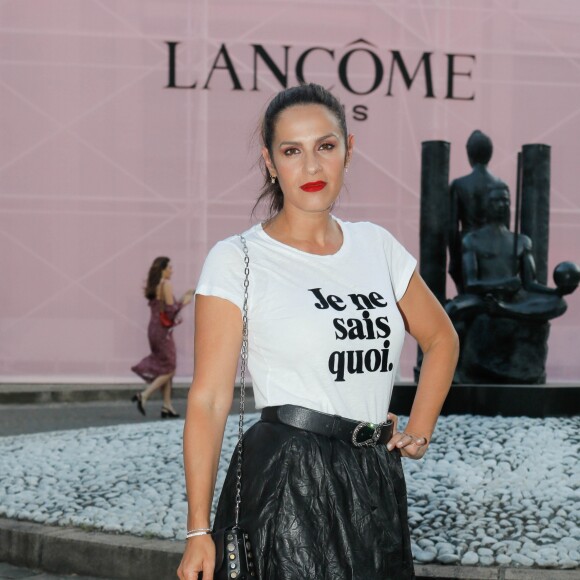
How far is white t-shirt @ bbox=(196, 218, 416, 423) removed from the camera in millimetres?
2518

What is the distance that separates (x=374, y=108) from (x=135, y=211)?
317 centimetres

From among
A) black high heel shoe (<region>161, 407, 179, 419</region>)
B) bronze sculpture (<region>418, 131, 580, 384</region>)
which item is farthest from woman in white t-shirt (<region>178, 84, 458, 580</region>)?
black high heel shoe (<region>161, 407, 179, 419</region>)

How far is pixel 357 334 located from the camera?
254cm

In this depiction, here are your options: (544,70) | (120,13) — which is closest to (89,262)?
(120,13)

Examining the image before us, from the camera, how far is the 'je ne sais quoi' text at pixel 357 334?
2.53 meters

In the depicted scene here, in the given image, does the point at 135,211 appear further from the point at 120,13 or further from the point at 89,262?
the point at 120,13

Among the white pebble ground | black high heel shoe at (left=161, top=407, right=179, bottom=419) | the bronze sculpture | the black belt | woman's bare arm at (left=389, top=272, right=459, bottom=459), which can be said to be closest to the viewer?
the black belt

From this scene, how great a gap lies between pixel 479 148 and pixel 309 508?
271 inches

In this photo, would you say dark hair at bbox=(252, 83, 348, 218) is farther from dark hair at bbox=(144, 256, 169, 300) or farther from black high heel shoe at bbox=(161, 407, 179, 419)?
dark hair at bbox=(144, 256, 169, 300)

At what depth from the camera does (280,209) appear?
9.29 feet

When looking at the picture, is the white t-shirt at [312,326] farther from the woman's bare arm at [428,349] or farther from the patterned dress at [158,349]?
the patterned dress at [158,349]

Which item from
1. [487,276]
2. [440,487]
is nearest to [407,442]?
[440,487]

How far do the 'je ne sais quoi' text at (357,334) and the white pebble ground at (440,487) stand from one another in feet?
8.34

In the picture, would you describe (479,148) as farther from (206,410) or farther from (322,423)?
(206,410)
